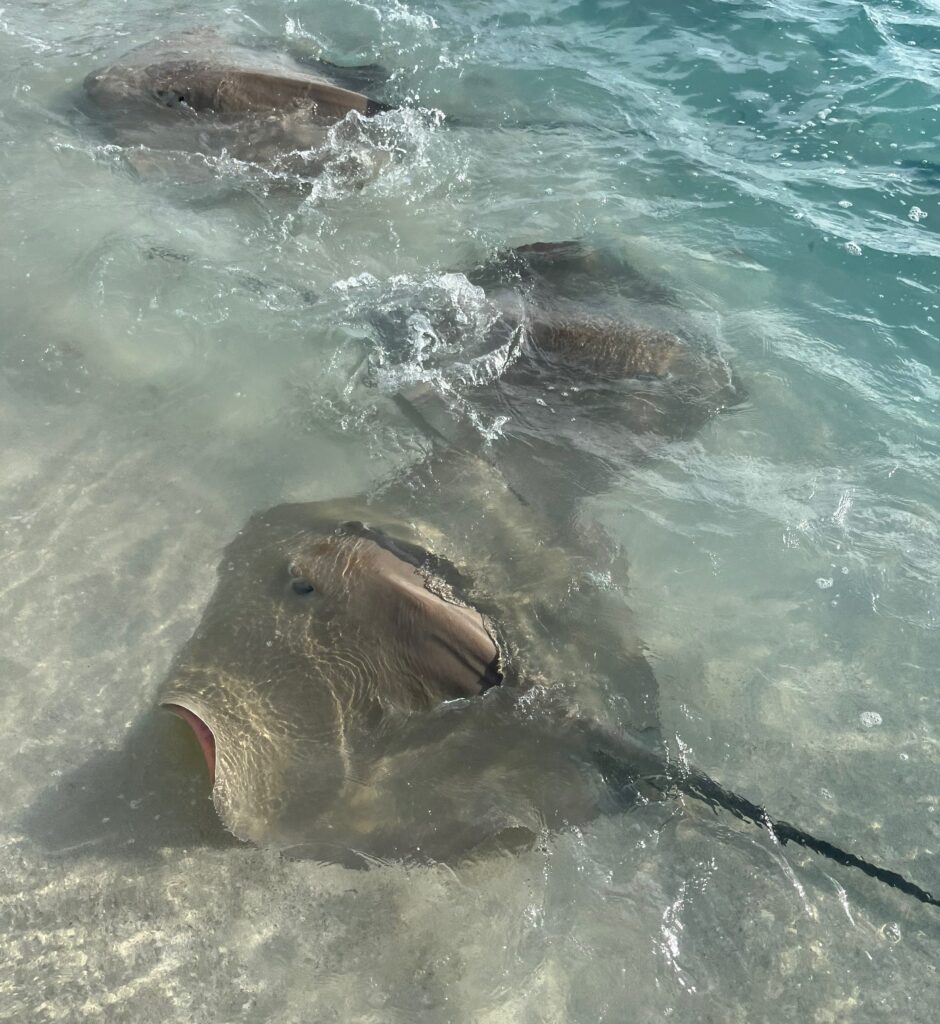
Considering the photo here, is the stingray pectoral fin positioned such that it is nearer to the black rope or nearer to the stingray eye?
the stingray eye

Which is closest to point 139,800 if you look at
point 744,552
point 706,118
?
point 744,552

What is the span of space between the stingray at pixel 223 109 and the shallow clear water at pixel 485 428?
0.88 ft

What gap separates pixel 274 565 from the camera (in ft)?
15.5

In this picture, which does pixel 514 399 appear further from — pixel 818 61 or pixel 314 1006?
pixel 818 61

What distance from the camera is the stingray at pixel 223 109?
8.60 metres

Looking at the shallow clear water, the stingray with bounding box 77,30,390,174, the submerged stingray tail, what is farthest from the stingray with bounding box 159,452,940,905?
the stingray with bounding box 77,30,390,174

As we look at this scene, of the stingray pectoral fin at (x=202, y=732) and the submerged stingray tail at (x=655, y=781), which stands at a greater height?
the stingray pectoral fin at (x=202, y=732)

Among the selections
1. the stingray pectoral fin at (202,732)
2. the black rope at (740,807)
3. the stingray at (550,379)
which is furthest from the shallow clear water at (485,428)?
the stingray pectoral fin at (202,732)

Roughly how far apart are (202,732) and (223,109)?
24.2 ft

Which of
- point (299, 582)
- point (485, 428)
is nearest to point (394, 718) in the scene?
point (299, 582)

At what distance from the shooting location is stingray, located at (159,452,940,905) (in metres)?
4.01

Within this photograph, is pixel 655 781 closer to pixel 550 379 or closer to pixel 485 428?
pixel 485 428

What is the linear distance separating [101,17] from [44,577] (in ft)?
32.3

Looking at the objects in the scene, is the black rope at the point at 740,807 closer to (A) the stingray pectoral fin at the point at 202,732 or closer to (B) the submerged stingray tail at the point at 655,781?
(B) the submerged stingray tail at the point at 655,781
